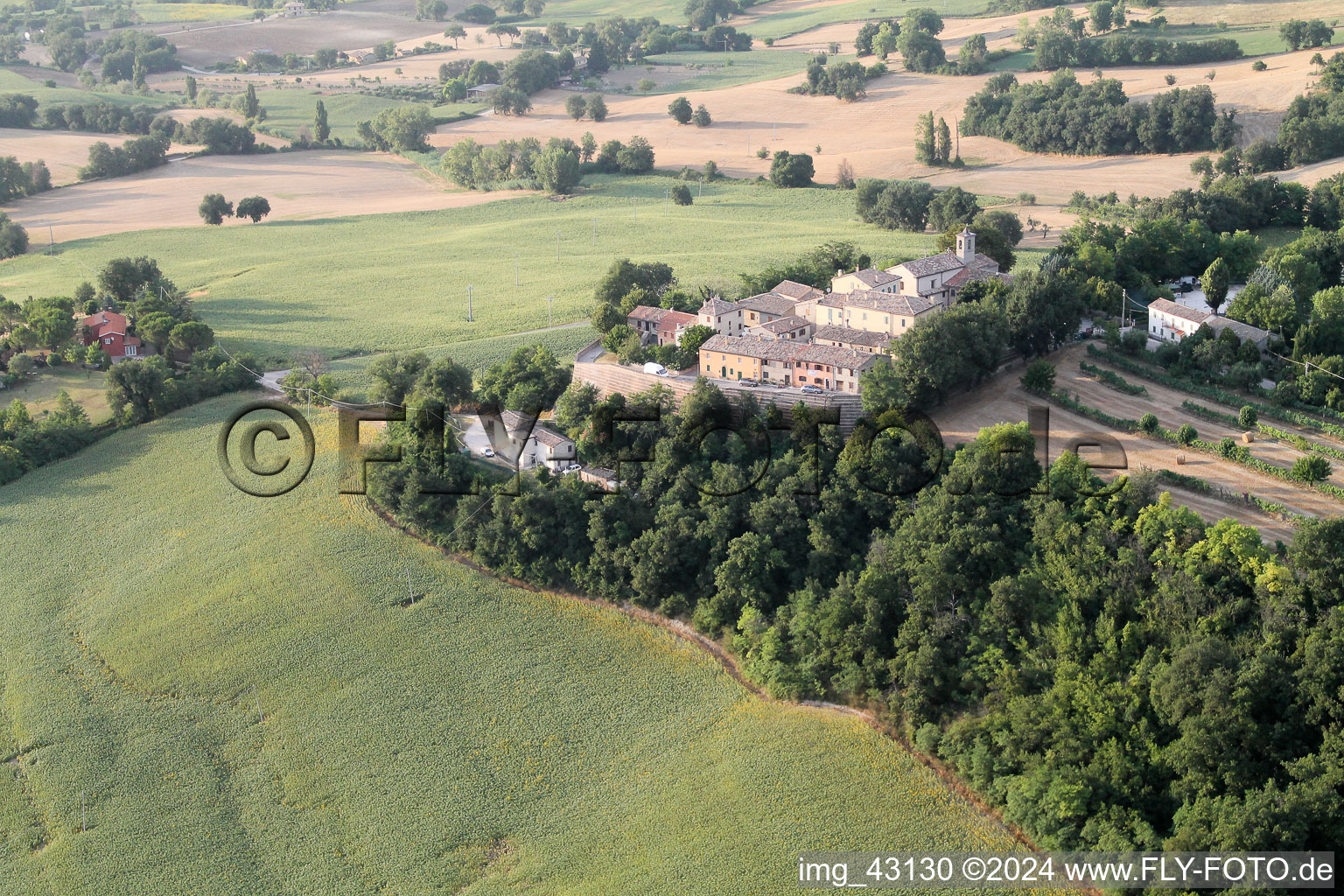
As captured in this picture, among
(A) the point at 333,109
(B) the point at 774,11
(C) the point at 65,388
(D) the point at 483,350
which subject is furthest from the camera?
(B) the point at 774,11

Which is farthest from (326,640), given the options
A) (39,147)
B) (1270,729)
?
(39,147)

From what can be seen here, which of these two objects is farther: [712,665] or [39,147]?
[39,147]

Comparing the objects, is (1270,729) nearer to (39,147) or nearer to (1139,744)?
(1139,744)

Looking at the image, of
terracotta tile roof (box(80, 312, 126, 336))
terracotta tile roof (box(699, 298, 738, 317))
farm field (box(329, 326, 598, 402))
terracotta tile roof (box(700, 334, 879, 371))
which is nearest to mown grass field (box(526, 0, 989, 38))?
farm field (box(329, 326, 598, 402))

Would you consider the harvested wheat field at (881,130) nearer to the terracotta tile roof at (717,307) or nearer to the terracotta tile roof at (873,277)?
the terracotta tile roof at (873,277)

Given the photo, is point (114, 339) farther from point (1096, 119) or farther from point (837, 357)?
point (1096, 119)

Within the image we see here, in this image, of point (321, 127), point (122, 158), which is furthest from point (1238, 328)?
point (122, 158)
